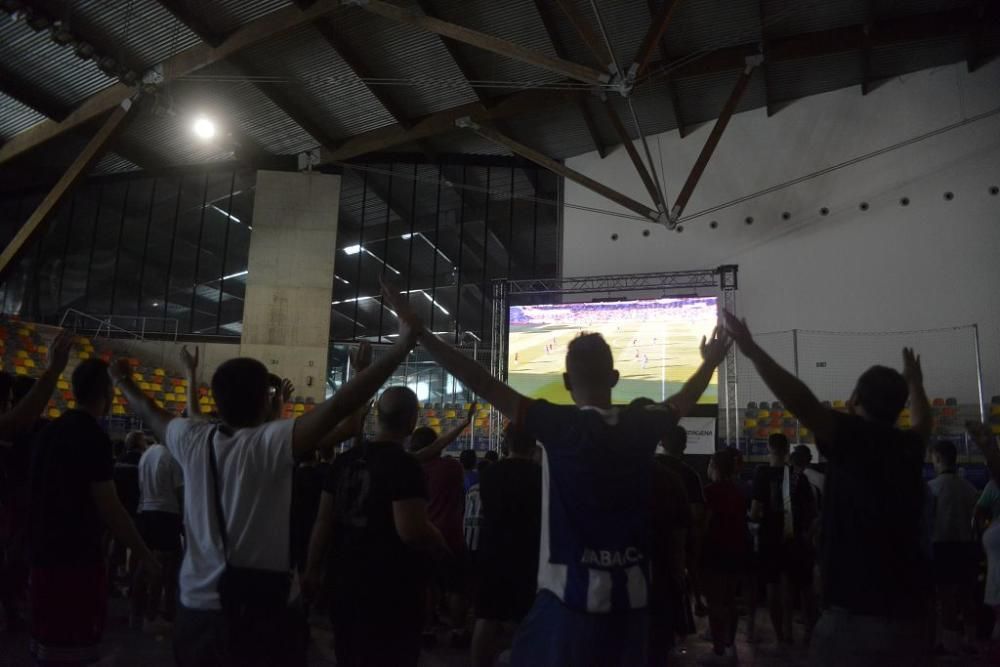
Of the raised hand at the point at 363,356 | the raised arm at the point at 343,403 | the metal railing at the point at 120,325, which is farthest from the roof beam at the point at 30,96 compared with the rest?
the raised arm at the point at 343,403

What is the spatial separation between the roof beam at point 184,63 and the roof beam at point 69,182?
396mm

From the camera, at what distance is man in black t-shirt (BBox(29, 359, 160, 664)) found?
230 centimetres

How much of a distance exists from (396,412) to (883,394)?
Result: 60.9 inches

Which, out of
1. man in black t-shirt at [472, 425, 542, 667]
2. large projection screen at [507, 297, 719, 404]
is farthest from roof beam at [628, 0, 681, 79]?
man in black t-shirt at [472, 425, 542, 667]

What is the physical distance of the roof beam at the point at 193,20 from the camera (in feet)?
34.3

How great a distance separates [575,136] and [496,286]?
389 centimetres

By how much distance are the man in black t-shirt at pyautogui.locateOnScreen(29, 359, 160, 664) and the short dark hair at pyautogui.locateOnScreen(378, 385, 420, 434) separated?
35.0 inches

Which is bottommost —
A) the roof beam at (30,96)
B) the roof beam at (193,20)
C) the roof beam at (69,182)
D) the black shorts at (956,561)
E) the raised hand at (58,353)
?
the black shorts at (956,561)

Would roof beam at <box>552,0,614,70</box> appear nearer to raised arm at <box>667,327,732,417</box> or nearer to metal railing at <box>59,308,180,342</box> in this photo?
raised arm at <box>667,327,732,417</box>

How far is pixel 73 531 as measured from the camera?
2.35 metres

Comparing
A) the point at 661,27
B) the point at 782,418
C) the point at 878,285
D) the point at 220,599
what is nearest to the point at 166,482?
the point at 220,599

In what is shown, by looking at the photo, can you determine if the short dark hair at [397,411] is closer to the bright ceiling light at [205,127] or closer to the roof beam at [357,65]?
the roof beam at [357,65]

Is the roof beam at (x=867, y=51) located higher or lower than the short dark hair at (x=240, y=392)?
higher

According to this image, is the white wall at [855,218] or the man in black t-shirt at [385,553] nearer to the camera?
the man in black t-shirt at [385,553]
